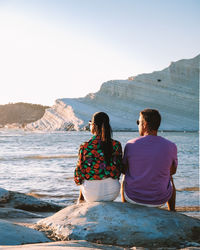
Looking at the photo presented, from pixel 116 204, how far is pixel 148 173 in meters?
0.34

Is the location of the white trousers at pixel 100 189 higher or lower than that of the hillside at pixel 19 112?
lower

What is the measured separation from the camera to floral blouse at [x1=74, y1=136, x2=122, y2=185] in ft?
9.21

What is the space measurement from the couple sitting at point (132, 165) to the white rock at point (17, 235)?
1.99 feet

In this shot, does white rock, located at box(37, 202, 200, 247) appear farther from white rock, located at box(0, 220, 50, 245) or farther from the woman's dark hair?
the woman's dark hair

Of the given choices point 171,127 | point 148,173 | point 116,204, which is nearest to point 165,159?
point 148,173

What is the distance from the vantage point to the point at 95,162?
2818 millimetres

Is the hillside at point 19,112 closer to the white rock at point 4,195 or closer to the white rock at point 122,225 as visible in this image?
the white rock at point 4,195

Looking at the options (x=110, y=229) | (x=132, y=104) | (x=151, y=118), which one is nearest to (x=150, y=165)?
(x=151, y=118)

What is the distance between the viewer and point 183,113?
1997 inches

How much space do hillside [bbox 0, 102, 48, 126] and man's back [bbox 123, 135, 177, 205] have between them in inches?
3914

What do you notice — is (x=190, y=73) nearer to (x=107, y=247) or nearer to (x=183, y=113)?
(x=183, y=113)

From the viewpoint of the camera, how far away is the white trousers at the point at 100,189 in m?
2.86

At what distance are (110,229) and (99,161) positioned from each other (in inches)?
22.4

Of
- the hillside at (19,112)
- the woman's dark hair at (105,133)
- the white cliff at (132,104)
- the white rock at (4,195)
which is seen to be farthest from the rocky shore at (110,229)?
the hillside at (19,112)
